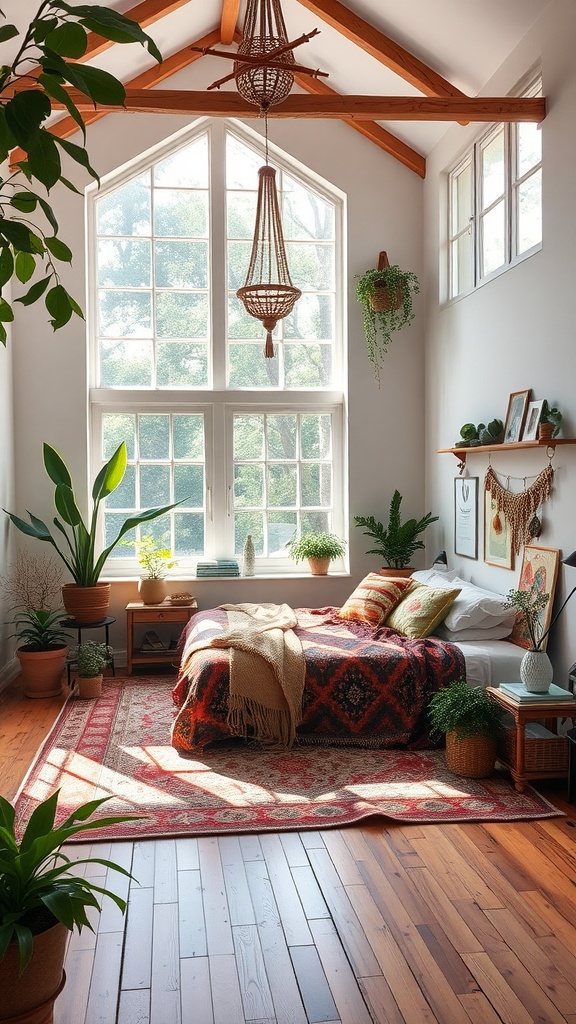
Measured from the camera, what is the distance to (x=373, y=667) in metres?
4.57

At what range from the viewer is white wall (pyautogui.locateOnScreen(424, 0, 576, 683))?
4.27m

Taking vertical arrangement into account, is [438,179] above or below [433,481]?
above

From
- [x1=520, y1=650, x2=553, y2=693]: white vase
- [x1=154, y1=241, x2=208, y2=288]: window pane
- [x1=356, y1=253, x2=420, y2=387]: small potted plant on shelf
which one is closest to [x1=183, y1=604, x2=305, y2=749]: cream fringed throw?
[x1=520, y1=650, x2=553, y2=693]: white vase

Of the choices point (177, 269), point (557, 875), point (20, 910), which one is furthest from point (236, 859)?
point (177, 269)

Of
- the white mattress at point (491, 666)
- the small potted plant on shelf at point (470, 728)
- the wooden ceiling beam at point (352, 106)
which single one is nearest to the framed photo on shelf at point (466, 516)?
the white mattress at point (491, 666)

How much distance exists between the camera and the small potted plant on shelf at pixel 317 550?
6.71 metres

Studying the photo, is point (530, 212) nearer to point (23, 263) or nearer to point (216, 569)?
point (216, 569)

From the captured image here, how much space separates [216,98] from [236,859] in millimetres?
3918

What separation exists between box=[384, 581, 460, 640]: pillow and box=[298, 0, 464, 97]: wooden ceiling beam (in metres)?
3.27

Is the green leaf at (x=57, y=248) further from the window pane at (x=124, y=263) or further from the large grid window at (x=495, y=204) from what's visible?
the window pane at (x=124, y=263)

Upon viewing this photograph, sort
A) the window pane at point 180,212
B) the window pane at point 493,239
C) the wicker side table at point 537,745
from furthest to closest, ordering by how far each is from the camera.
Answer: the window pane at point 180,212
the window pane at point 493,239
the wicker side table at point 537,745

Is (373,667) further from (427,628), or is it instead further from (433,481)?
(433,481)

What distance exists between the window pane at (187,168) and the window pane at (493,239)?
2460 millimetres

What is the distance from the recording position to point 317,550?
670 centimetres
